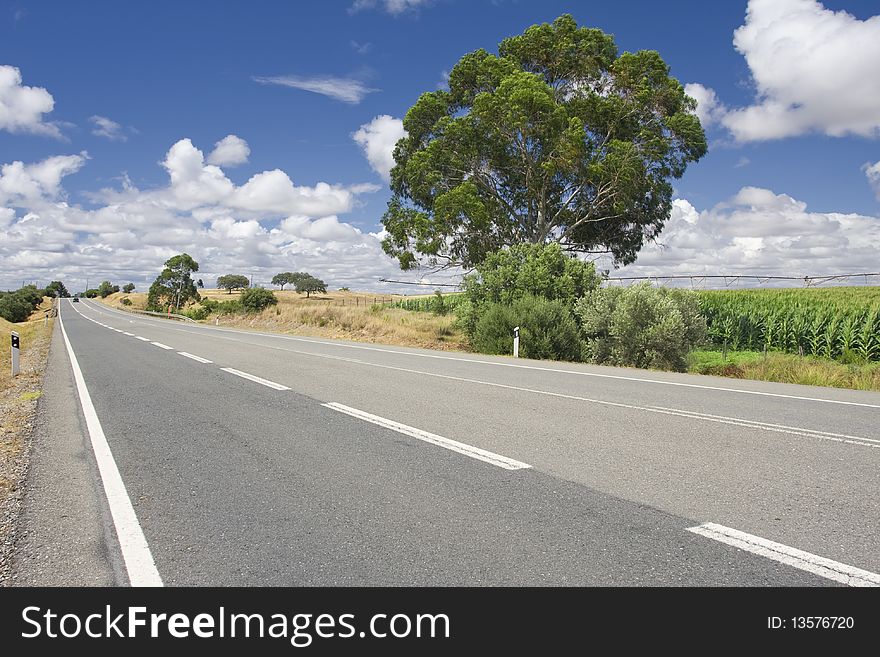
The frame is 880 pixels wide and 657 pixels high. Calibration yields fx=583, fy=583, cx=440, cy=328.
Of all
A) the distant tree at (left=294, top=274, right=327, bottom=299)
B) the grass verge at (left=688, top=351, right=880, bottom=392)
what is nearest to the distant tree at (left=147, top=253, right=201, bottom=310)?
the distant tree at (left=294, top=274, right=327, bottom=299)

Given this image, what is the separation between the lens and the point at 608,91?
2975cm

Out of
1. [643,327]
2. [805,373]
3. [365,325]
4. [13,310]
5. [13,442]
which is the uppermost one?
[643,327]

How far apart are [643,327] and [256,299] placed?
38.6 metres

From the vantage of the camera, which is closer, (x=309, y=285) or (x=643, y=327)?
(x=643, y=327)

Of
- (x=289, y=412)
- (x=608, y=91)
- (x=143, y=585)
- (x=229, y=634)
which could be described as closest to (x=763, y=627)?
(x=229, y=634)

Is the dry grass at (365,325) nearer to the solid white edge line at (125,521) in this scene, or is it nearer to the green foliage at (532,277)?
the green foliage at (532,277)

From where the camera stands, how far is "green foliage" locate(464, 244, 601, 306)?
21.0 m

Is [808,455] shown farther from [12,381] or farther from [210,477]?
[12,381]

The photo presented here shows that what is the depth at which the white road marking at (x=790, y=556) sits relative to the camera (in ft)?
10.2

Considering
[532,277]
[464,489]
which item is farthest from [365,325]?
[464,489]

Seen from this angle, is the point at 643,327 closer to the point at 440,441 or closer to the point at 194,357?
the point at 440,441

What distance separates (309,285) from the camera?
4702 inches

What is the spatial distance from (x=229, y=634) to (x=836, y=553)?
133 inches

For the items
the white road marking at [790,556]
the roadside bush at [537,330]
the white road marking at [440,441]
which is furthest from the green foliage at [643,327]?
the white road marking at [790,556]
